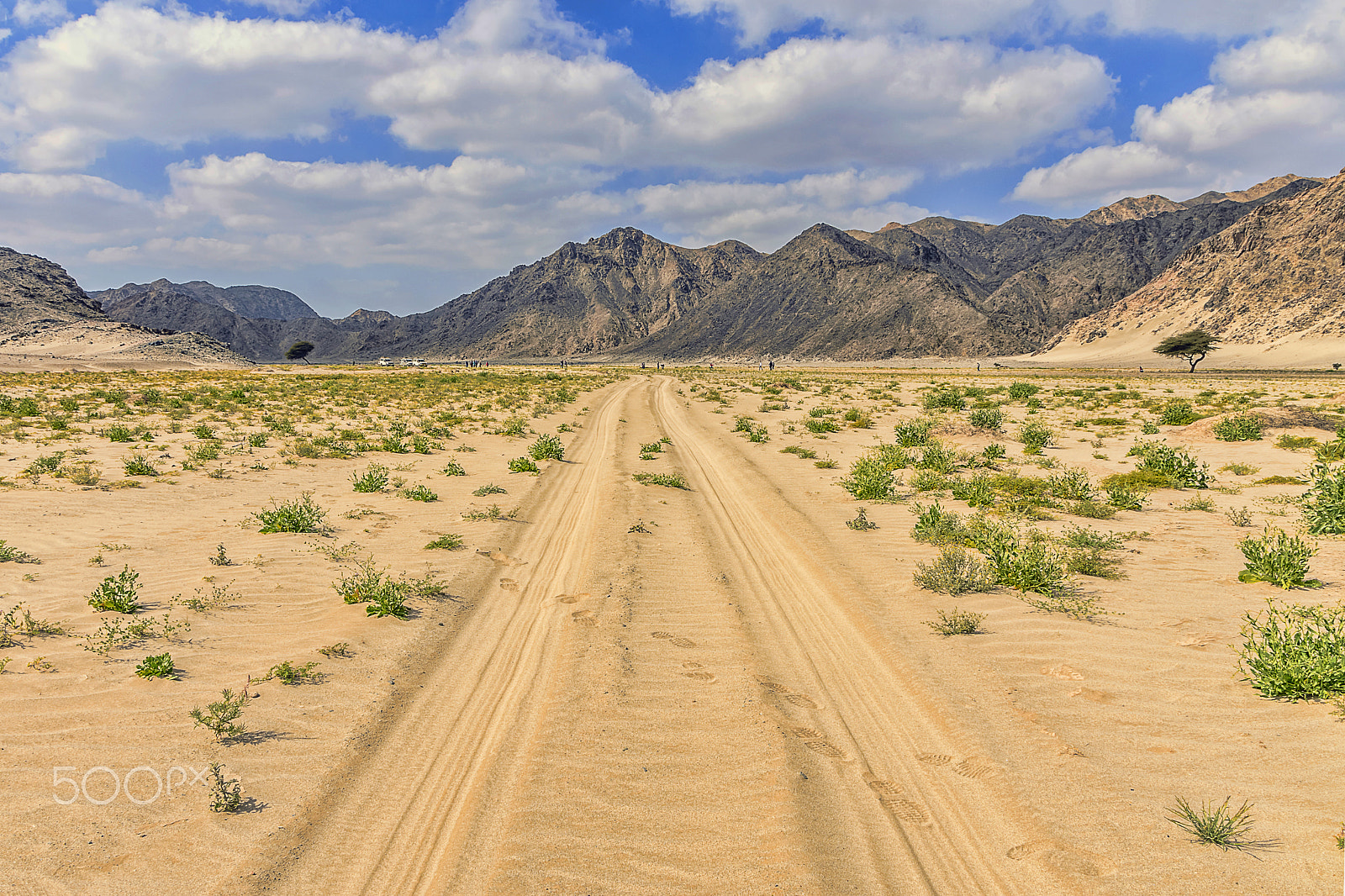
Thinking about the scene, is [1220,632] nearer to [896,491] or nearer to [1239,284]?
[896,491]

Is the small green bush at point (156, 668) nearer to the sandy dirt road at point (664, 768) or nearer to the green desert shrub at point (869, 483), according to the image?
the sandy dirt road at point (664, 768)

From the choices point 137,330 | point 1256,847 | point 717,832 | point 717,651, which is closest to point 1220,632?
point 1256,847

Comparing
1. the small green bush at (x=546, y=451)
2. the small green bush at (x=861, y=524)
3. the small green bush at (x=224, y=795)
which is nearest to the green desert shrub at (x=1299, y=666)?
the small green bush at (x=861, y=524)

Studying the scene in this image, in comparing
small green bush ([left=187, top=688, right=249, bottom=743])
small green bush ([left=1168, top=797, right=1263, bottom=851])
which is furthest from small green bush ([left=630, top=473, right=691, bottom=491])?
small green bush ([left=1168, top=797, right=1263, bottom=851])

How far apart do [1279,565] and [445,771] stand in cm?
1026

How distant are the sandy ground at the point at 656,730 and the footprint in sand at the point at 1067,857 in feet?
0.07

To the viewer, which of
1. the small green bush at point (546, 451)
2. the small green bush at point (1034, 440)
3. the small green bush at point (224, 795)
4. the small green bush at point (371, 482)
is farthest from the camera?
the small green bush at point (1034, 440)

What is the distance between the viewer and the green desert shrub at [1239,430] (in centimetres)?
1962

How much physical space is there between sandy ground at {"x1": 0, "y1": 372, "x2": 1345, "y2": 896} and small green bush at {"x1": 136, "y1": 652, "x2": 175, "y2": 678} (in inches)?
5.6

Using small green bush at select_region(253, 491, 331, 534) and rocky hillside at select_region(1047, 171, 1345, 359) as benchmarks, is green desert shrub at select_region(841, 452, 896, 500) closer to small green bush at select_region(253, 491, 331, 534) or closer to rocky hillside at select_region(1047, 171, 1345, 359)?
small green bush at select_region(253, 491, 331, 534)

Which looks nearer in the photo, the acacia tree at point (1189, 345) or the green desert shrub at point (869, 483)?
the green desert shrub at point (869, 483)

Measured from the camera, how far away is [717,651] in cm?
683

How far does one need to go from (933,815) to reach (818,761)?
89cm

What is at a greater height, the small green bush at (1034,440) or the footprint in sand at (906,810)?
the small green bush at (1034,440)
